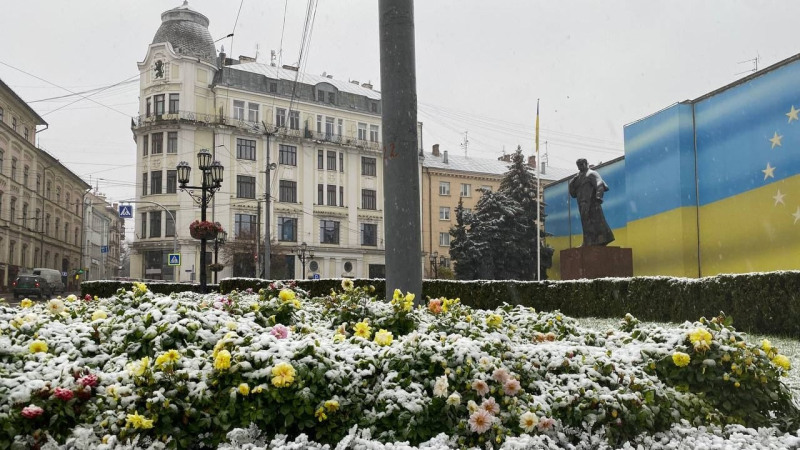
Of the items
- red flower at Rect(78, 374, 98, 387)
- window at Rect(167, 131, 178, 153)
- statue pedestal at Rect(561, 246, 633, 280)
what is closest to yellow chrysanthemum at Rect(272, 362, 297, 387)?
red flower at Rect(78, 374, 98, 387)

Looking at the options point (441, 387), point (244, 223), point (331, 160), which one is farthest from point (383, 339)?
point (331, 160)

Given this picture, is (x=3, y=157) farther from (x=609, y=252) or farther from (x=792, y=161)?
(x=792, y=161)

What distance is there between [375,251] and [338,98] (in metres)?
13.8

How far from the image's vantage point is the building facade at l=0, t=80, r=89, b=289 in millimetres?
41594

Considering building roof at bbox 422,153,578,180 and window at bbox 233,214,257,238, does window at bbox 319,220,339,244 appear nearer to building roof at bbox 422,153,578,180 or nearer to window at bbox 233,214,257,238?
window at bbox 233,214,257,238

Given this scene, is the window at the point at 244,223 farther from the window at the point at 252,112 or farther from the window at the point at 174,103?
the window at the point at 174,103

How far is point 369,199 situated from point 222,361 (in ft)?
167

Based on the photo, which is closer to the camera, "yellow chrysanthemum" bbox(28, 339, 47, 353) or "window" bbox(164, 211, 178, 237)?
"yellow chrysanthemum" bbox(28, 339, 47, 353)

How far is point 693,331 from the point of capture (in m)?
3.44

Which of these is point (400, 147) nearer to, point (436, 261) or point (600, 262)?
point (600, 262)

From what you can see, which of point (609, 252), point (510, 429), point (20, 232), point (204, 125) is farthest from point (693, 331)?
point (20, 232)

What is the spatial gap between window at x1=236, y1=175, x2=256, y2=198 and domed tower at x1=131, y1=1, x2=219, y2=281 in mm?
3504

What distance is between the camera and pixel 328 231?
50.7 m

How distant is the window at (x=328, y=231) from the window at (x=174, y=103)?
14071 millimetres
